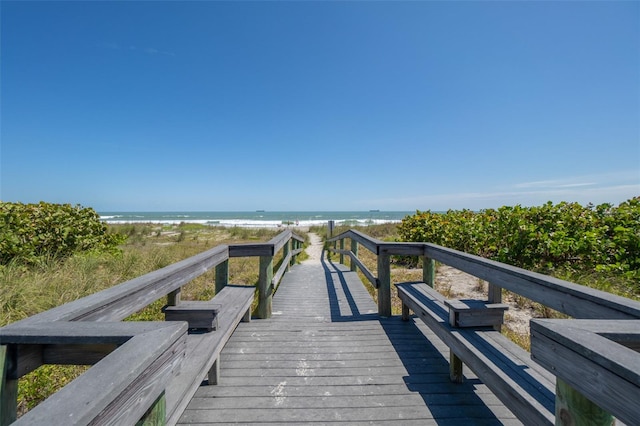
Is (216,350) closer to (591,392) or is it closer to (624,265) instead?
(591,392)

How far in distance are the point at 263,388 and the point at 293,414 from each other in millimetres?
405

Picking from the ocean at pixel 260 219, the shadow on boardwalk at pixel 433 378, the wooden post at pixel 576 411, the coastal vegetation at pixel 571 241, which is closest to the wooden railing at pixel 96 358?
the wooden post at pixel 576 411

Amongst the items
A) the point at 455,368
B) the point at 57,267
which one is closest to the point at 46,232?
the point at 57,267

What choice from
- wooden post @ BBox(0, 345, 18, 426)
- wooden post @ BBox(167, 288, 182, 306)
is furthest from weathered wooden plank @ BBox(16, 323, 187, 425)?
wooden post @ BBox(167, 288, 182, 306)

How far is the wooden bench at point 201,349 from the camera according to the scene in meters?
1.55

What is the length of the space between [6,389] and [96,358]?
28 cm

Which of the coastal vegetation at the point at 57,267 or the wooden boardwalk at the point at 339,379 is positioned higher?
the coastal vegetation at the point at 57,267

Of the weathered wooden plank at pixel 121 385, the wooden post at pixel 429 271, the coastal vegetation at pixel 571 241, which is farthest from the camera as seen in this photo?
the coastal vegetation at pixel 571 241

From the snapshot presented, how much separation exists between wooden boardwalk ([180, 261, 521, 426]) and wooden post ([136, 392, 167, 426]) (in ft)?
3.27

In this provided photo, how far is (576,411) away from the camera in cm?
115

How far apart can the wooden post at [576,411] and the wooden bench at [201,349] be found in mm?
1876

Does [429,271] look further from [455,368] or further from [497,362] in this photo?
[497,362]

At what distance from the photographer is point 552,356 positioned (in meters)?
1.15

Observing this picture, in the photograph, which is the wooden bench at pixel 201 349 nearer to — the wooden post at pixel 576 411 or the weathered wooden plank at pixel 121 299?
the weathered wooden plank at pixel 121 299
